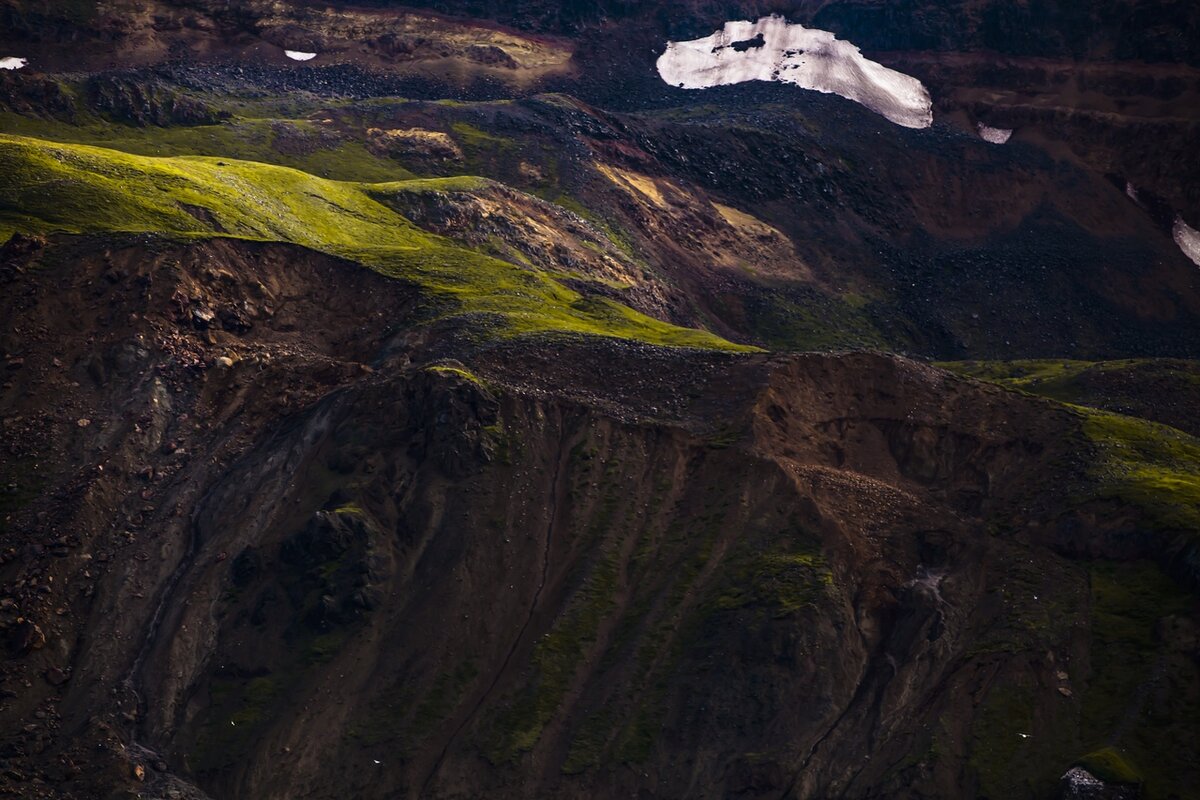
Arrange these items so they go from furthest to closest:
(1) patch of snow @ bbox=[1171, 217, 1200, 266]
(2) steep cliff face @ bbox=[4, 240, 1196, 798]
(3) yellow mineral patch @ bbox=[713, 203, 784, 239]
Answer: (1) patch of snow @ bbox=[1171, 217, 1200, 266], (3) yellow mineral patch @ bbox=[713, 203, 784, 239], (2) steep cliff face @ bbox=[4, 240, 1196, 798]

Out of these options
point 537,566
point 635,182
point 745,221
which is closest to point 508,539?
point 537,566

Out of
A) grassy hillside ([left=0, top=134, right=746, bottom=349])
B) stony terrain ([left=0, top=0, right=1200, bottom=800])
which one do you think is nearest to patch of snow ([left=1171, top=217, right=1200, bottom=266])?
stony terrain ([left=0, top=0, right=1200, bottom=800])

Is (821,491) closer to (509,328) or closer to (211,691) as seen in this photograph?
(509,328)

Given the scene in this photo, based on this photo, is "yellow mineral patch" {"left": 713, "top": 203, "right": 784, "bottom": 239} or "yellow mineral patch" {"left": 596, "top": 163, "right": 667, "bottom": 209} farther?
"yellow mineral patch" {"left": 713, "top": 203, "right": 784, "bottom": 239}

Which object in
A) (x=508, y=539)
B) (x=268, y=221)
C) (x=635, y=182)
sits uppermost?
(x=268, y=221)

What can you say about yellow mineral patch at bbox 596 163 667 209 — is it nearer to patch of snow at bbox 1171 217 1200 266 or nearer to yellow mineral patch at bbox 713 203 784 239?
yellow mineral patch at bbox 713 203 784 239

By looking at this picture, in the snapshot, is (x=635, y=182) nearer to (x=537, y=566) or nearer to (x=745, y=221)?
(x=745, y=221)

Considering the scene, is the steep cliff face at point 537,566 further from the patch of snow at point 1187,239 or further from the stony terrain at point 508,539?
the patch of snow at point 1187,239
